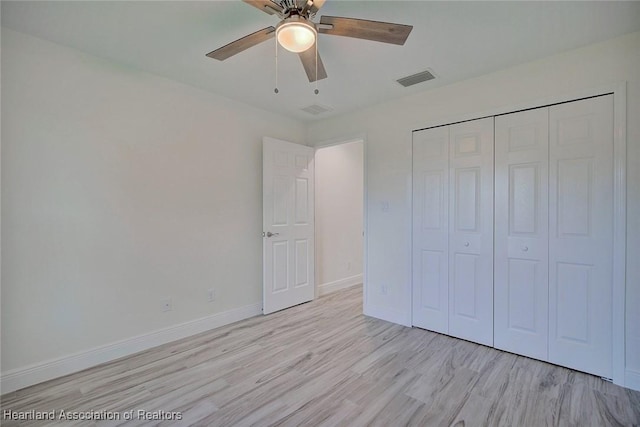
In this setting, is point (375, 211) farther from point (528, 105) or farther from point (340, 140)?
point (528, 105)

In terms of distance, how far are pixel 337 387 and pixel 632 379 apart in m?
2.05

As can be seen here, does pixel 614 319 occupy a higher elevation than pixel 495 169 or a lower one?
lower

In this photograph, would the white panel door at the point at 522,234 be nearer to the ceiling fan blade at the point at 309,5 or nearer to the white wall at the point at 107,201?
the ceiling fan blade at the point at 309,5

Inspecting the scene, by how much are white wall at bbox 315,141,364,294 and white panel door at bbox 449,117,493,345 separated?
1870mm

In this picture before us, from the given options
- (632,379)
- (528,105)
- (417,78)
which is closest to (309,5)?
(417,78)

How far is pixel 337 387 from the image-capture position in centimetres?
211

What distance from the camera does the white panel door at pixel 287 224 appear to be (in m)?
3.56

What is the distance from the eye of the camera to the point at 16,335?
6.81 feet

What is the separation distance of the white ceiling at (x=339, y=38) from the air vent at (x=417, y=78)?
0.07m

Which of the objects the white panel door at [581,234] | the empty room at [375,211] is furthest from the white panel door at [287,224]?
the white panel door at [581,234]

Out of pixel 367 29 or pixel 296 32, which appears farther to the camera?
pixel 367 29

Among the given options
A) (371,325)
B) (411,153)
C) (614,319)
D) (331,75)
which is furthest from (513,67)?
(371,325)

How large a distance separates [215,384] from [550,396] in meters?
2.31

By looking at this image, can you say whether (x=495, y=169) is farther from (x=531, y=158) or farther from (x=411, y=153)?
(x=411, y=153)
